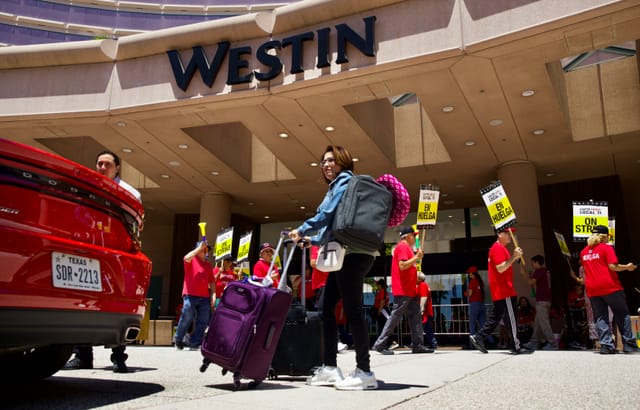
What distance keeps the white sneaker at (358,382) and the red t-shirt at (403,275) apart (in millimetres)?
4381

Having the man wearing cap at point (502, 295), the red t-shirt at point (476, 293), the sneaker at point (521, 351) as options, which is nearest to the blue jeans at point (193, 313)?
the man wearing cap at point (502, 295)

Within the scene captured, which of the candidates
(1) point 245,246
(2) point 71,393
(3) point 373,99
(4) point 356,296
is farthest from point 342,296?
(1) point 245,246

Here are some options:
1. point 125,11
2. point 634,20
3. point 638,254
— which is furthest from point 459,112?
point 125,11

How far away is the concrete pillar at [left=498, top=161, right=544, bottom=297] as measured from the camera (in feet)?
43.2

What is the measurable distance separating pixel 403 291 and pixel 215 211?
1124 cm

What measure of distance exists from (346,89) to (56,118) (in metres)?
7.12

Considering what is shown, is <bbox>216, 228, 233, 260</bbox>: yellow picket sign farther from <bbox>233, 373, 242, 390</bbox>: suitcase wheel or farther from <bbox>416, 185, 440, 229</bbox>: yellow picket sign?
<bbox>233, 373, 242, 390</bbox>: suitcase wheel

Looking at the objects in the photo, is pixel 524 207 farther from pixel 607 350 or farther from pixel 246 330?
pixel 246 330

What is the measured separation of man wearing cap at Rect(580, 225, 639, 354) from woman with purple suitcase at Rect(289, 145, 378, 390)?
5.32m

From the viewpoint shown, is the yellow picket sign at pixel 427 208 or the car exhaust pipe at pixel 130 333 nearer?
the car exhaust pipe at pixel 130 333

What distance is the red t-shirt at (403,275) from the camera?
7656 mm

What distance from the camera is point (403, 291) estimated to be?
25.3ft

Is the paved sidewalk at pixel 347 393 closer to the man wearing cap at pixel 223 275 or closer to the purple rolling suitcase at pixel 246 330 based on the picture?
the purple rolling suitcase at pixel 246 330

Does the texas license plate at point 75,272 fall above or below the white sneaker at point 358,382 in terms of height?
above
